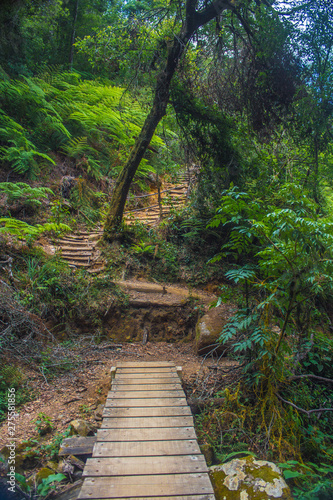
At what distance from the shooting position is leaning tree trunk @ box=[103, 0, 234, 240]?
5.46m

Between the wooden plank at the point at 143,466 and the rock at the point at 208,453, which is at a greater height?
the wooden plank at the point at 143,466

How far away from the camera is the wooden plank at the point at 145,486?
76.3 inches

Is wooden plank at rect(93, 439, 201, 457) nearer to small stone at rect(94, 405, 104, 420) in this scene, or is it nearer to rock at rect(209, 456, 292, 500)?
rock at rect(209, 456, 292, 500)

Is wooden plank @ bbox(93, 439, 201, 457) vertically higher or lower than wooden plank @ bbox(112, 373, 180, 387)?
higher

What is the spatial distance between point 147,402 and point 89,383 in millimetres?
1268

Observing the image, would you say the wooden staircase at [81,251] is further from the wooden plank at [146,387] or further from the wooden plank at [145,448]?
the wooden plank at [145,448]

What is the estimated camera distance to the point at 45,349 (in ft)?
14.2

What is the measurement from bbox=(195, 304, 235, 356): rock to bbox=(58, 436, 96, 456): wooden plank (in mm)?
2317

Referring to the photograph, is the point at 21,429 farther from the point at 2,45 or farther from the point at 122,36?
the point at 2,45

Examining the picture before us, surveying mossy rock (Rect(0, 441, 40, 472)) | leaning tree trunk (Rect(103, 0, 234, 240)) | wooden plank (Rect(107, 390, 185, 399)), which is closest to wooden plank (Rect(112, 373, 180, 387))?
wooden plank (Rect(107, 390, 185, 399))

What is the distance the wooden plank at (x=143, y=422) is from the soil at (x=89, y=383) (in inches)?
24.1

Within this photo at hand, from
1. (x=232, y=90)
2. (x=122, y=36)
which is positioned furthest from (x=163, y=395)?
(x=122, y=36)

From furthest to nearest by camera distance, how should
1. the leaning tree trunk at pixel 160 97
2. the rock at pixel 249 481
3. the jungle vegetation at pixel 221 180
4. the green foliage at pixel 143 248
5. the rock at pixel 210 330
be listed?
the green foliage at pixel 143 248 < the leaning tree trunk at pixel 160 97 < the rock at pixel 210 330 < the jungle vegetation at pixel 221 180 < the rock at pixel 249 481

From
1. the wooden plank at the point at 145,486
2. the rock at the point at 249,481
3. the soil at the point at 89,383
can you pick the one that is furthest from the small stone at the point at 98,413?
the rock at the point at 249,481
